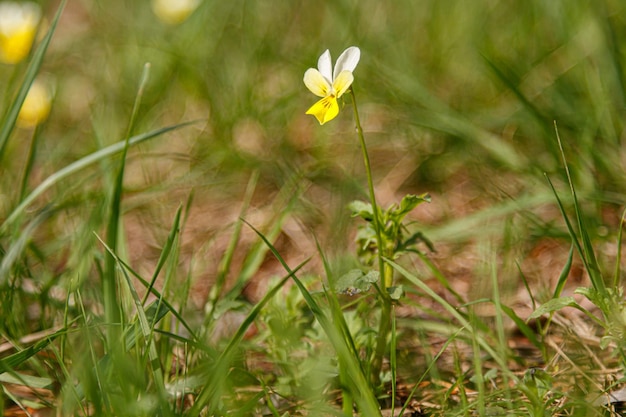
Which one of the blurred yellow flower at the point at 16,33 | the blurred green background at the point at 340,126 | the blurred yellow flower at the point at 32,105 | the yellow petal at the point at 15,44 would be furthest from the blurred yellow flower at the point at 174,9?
the blurred yellow flower at the point at 32,105

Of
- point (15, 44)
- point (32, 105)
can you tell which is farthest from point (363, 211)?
point (15, 44)

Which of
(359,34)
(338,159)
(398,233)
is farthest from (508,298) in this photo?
(359,34)

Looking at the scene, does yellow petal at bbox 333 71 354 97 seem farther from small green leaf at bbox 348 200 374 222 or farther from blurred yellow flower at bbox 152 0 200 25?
blurred yellow flower at bbox 152 0 200 25

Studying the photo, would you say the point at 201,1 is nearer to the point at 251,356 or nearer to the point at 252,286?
the point at 252,286

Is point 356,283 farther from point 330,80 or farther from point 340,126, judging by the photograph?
point 340,126

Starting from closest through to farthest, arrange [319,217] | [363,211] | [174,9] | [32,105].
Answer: [363,211] → [319,217] → [32,105] → [174,9]

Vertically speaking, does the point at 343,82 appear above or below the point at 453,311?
above
